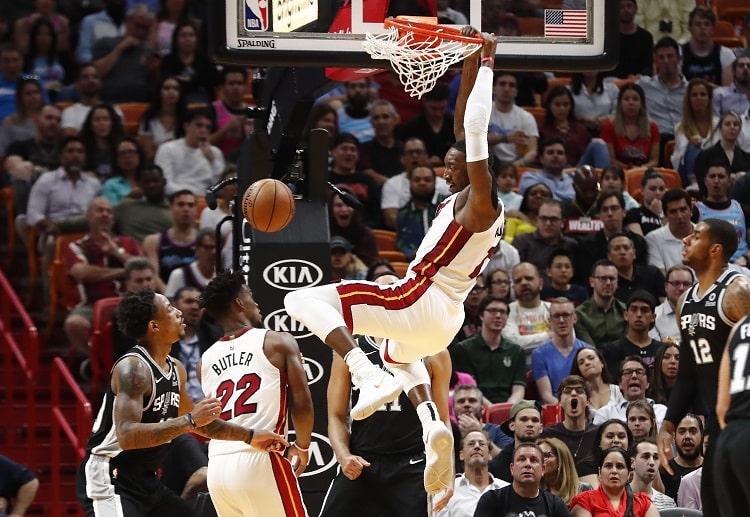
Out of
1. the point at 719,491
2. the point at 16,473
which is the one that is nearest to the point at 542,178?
the point at 16,473

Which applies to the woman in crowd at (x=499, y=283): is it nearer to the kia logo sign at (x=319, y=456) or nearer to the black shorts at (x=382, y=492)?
the kia logo sign at (x=319, y=456)

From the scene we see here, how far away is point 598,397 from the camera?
11.2 meters

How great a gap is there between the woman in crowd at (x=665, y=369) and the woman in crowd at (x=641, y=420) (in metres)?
0.73

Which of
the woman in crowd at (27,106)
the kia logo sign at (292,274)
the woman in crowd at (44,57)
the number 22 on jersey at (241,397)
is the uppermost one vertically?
the woman in crowd at (44,57)

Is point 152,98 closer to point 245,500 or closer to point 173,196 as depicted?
point 173,196

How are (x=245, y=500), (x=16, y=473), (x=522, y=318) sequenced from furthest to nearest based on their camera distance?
(x=522, y=318)
(x=16, y=473)
(x=245, y=500)

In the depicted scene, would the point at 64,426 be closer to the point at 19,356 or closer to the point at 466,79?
the point at 19,356

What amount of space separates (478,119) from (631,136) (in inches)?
330

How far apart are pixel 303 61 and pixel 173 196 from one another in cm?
467

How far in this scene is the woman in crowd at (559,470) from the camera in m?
9.91

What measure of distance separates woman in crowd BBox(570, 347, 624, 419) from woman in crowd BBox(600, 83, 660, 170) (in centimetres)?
419

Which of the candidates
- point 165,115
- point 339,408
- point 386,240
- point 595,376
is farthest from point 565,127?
point 339,408

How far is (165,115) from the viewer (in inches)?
566

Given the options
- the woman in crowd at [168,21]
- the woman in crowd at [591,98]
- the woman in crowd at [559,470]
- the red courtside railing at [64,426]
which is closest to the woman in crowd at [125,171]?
the woman in crowd at [168,21]
